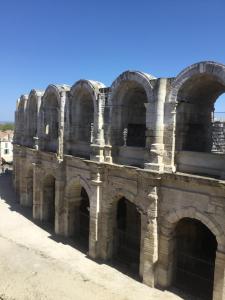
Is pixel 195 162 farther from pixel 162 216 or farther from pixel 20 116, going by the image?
pixel 20 116

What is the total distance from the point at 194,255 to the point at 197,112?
6.10m

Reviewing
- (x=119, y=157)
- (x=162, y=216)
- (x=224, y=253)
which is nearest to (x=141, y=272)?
(x=162, y=216)

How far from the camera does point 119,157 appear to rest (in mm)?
13820

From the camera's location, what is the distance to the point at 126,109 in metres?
13.9

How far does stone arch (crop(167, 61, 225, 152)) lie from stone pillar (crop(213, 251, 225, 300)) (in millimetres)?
3863

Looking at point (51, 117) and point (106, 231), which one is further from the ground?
point (51, 117)

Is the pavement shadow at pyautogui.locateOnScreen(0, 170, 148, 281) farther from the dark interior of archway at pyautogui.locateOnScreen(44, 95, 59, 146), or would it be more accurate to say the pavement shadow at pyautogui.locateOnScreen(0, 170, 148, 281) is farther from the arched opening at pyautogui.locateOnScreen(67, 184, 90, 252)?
the dark interior of archway at pyautogui.locateOnScreen(44, 95, 59, 146)

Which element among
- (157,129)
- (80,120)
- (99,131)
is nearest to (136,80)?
(157,129)

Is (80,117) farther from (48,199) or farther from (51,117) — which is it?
(48,199)

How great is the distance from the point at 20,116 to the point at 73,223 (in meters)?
11.6

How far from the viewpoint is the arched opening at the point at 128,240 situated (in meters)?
14.0

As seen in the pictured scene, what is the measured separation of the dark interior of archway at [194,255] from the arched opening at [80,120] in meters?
6.05

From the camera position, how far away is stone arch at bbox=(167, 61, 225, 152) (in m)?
10.3

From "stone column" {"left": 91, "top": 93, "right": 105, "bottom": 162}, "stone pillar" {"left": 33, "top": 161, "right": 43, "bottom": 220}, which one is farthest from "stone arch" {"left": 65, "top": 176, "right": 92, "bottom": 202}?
"stone pillar" {"left": 33, "top": 161, "right": 43, "bottom": 220}
